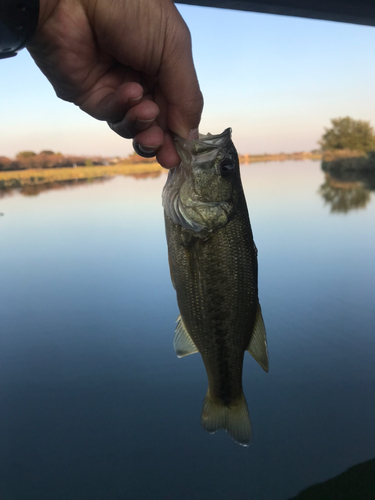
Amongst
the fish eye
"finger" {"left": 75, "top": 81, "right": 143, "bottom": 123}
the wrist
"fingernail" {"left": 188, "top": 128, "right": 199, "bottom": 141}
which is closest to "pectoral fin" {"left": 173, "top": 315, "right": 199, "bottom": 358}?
the fish eye

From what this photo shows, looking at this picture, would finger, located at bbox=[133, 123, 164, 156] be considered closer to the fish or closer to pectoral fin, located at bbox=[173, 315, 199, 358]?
the fish

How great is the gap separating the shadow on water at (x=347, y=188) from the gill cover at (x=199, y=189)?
29.8 feet

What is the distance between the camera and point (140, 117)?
4.26 ft

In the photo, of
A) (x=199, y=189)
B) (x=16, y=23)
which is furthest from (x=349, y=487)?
(x=16, y=23)

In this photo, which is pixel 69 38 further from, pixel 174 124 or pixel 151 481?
pixel 151 481

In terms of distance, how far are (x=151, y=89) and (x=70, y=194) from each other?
29.1 ft

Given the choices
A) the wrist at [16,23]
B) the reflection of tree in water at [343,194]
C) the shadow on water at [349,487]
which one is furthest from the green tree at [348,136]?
the wrist at [16,23]

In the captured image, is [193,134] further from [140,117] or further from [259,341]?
[259,341]

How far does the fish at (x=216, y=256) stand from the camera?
1.38 metres

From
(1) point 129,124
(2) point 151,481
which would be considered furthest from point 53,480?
(1) point 129,124

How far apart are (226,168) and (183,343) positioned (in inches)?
29.8

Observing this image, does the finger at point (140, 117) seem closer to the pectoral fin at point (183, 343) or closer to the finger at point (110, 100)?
the finger at point (110, 100)

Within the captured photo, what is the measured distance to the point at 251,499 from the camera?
9.17ft

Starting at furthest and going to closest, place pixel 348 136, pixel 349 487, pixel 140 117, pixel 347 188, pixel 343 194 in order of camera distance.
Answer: pixel 347 188 < pixel 343 194 < pixel 348 136 < pixel 349 487 < pixel 140 117
